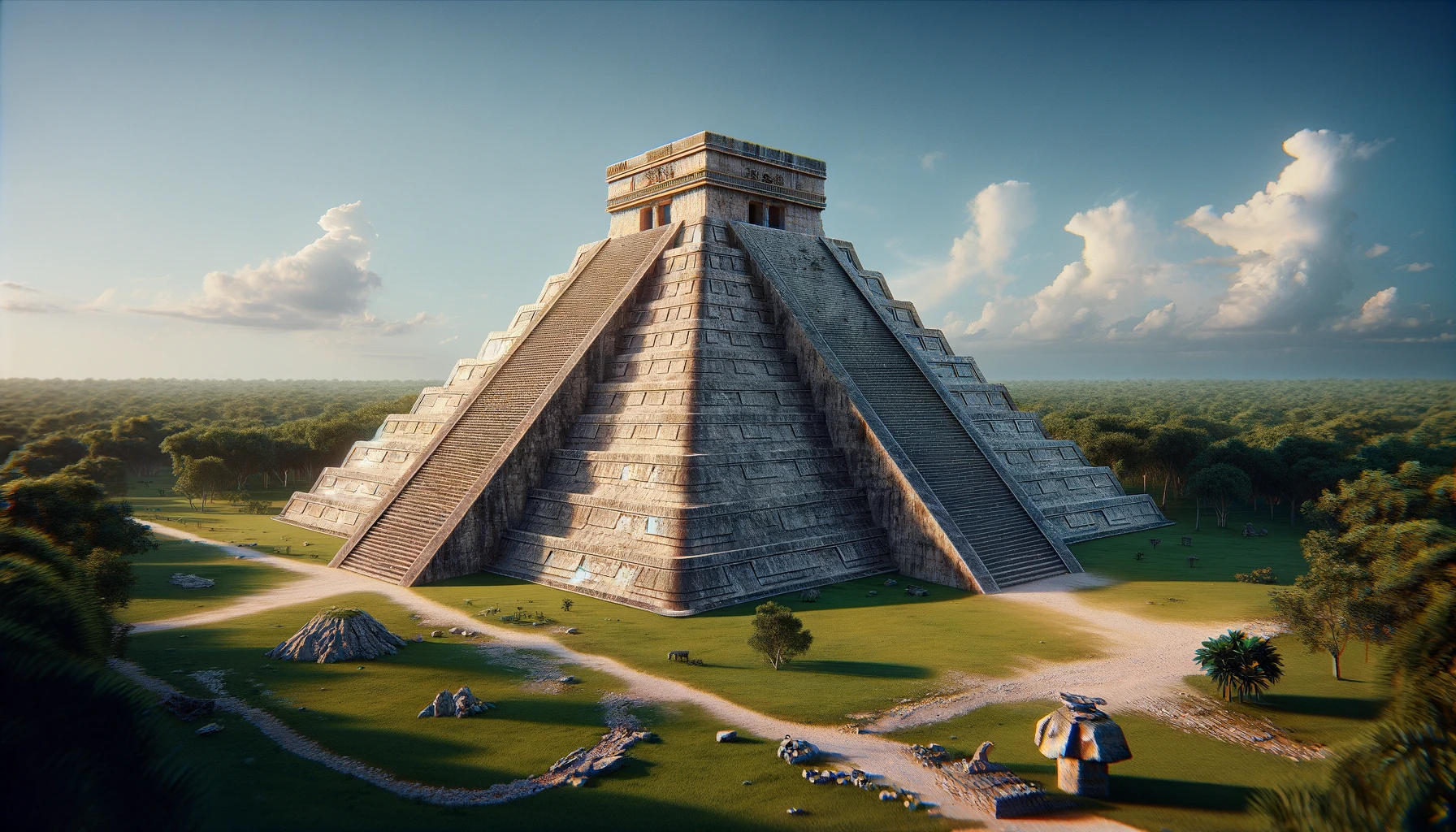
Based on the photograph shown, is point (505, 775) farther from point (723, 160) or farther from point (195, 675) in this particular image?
point (723, 160)

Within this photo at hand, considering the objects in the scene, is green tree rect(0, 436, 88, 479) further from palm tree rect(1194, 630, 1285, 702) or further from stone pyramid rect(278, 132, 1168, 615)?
palm tree rect(1194, 630, 1285, 702)

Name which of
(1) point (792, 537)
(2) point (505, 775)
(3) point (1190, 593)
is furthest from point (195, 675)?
(3) point (1190, 593)

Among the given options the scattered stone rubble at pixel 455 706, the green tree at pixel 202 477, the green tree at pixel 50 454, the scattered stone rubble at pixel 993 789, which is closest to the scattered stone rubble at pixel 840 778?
the scattered stone rubble at pixel 993 789

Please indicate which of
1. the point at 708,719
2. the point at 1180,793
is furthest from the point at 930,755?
the point at 708,719

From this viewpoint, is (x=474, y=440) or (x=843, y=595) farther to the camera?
(x=474, y=440)

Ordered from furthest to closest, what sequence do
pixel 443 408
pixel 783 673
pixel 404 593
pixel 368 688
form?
pixel 443 408
pixel 404 593
pixel 783 673
pixel 368 688

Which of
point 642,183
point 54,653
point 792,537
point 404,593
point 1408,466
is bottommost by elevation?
point 404,593

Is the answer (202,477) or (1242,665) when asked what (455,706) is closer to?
(1242,665)
